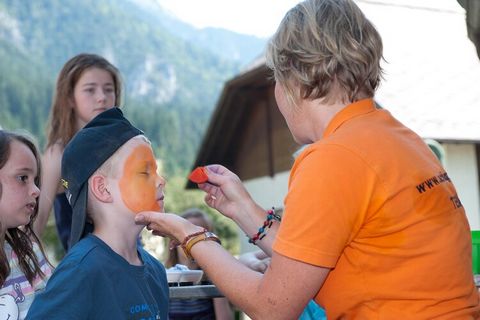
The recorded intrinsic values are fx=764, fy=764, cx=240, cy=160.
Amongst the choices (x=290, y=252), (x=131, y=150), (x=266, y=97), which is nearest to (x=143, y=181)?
(x=131, y=150)

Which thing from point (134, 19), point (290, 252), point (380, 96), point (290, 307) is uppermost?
point (290, 252)

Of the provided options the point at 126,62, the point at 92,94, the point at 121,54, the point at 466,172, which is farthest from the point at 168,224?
the point at 121,54

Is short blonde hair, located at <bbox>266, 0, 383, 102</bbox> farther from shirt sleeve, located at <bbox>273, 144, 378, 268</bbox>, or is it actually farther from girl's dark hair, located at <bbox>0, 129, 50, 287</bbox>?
girl's dark hair, located at <bbox>0, 129, 50, 287</bbox>

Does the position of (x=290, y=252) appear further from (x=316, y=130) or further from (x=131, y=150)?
(x=131, y=150)

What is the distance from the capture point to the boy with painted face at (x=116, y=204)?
2.60 meters

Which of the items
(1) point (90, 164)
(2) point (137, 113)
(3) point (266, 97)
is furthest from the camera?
(2) point (137, 113)

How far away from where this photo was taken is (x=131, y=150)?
113 inches

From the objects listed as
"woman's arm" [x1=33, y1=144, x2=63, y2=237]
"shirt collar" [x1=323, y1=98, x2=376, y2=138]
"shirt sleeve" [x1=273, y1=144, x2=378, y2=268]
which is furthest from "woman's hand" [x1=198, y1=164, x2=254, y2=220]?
"woman's arm" [x1=33, y1=144, x2=63, y2=237]

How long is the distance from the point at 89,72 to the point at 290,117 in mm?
2271

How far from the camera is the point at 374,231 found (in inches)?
85.7

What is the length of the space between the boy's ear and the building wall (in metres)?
13.4

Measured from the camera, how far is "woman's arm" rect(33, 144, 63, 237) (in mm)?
3930

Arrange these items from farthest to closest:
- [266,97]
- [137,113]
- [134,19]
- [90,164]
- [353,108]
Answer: [134,19] < [137,113] < [266,97] < [90,164] < [353,108]

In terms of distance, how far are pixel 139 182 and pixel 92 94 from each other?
1678 mm
